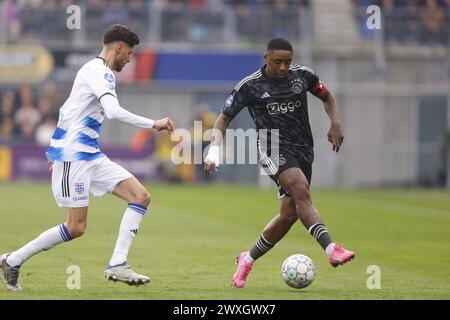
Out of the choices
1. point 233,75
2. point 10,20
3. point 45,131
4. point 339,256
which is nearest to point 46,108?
point 45,131

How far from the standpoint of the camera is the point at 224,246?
15148 millimetres

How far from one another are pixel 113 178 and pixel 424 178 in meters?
25.7

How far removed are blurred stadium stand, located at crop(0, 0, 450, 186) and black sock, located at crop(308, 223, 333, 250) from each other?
75.4 feet

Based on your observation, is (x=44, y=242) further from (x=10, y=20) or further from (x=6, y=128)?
(x=6, y=128)

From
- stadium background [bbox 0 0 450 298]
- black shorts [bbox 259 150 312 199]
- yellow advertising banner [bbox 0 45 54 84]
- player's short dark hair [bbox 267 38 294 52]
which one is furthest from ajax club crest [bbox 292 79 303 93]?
yellow advertising banner [bbox 0 45 54 84]

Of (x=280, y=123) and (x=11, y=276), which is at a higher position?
(x=280, y=123)

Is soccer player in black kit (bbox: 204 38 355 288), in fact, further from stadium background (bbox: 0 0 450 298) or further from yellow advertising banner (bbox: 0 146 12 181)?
yellow advertising banner (bbox: 0 146 12 181)

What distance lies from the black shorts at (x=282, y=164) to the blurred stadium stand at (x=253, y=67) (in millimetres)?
22380

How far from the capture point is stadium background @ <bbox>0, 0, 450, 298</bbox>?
32.8m

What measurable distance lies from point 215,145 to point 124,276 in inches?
59.9

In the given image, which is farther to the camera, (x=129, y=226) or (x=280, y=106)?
(x=280, y=106)

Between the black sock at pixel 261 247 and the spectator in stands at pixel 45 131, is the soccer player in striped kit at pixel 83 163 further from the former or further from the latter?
the spectator in stands at pixel 45 131

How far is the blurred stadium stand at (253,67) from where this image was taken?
108 ft

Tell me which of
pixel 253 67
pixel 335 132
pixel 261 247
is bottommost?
pixel 261 247
